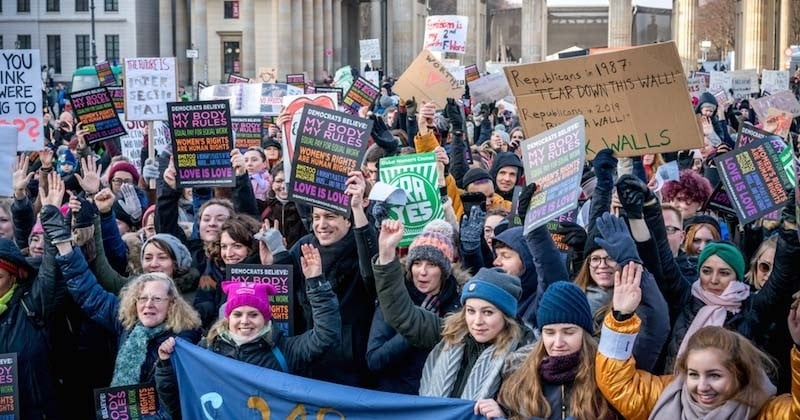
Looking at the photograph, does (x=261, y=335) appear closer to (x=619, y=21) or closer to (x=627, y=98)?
(x=627, y=98)

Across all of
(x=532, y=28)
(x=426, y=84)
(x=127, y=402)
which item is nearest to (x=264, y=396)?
(x=127, y=402)

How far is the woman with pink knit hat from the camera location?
7.19 meters

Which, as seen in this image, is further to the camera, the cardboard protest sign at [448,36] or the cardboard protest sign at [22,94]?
the cardboard protest sign at [448,36]

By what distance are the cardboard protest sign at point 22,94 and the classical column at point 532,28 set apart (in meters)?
57.8

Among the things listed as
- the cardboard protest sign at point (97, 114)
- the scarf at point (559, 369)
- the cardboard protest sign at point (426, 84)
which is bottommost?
the scarf at point (559, 369)

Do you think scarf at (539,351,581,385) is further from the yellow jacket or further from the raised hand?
the raised hand

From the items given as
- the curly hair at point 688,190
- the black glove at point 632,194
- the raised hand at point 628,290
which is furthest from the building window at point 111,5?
the raised hand at point 628,290

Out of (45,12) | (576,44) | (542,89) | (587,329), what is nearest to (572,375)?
(587,329)

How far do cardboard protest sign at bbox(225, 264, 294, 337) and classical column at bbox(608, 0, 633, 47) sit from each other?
2327 inches

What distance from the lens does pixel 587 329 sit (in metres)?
6.26

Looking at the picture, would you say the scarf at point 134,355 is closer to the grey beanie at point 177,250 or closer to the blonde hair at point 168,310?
the blonde hair at point 168,310

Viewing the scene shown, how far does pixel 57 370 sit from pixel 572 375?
3.76 m

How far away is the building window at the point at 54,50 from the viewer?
76750 millimetres

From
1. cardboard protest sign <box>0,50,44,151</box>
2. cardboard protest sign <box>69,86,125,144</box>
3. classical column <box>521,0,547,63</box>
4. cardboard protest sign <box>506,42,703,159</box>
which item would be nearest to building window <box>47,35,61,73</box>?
classical column <box>521,0,547,63</box>
